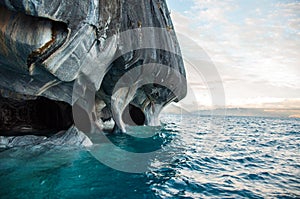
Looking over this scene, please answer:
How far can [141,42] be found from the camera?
11.1m

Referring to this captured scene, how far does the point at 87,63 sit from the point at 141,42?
11.5ft

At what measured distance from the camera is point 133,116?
1073 inches

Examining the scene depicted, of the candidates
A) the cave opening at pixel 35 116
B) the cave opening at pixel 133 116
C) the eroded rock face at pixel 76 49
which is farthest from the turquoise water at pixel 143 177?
the cave opening at pixel 133 116

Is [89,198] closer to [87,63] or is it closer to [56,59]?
[56,59]

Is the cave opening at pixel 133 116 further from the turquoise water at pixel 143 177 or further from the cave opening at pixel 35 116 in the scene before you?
the turquoise water at pixel 143 177

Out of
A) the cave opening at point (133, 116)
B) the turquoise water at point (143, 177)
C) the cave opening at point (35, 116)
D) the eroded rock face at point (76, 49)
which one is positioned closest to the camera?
the turquoise water at point (143, 177)

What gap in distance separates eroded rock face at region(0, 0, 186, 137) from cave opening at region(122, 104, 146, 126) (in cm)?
945

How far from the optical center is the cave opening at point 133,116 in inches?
1042

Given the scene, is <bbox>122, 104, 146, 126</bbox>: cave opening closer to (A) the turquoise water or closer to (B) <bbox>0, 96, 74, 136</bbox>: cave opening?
(B) <bbox>0, 96, 74, 136</bbox>: cave opening

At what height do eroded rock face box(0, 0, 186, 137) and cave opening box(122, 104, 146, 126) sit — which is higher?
eroded rock face box(0, 0, 186, 137)

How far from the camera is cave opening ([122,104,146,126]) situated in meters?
26.5

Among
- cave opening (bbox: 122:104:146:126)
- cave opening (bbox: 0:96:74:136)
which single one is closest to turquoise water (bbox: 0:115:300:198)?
cave opening (bbox: 0:96:74:136)

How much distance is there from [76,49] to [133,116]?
20.2 m

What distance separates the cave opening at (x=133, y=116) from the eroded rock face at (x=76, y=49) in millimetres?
9449
